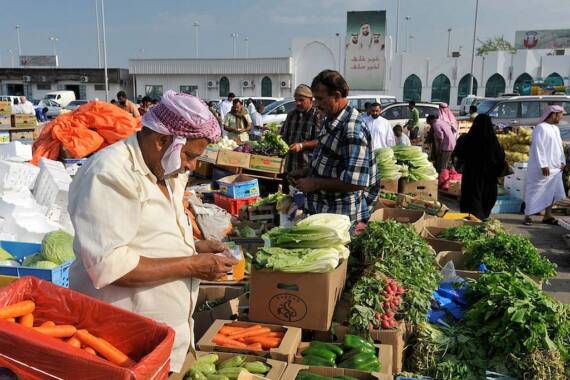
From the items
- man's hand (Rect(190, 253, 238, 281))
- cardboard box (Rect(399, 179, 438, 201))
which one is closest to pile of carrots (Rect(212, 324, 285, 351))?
man's hand (Rect(190, 253, 238, 281))

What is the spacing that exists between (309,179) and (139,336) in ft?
7.66

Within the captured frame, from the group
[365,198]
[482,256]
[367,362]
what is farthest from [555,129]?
[367,362]

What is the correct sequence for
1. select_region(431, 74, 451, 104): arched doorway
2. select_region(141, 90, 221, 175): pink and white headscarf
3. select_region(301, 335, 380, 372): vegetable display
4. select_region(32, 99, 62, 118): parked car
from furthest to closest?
select_region(431, 74, 451, 104): arched doorway, select_region(32, 99, 62, 118): parked car, select_region(301, 335, 380, 372): vegetable display, select_region(141, 90, 221, 175): pink and white headscarf

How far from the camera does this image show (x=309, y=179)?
4.00m

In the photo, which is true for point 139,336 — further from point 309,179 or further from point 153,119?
point 309,179

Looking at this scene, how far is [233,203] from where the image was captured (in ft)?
24.8

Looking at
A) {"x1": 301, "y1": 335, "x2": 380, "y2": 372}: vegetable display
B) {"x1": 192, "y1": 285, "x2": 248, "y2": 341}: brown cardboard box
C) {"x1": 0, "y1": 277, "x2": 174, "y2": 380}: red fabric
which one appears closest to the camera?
{"x1": 0, "y1": 277, "x2": 174, "y2": 380}: red fabric

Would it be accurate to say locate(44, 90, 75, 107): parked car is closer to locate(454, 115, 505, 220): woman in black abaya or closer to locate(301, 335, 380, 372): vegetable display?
locate(454, 115, 505, 220): woman in black abaya

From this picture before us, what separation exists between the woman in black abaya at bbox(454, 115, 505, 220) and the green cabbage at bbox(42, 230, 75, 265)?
17.7 feet

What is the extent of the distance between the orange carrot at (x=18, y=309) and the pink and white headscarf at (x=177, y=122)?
72 cm

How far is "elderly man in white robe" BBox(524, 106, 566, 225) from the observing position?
316 inches

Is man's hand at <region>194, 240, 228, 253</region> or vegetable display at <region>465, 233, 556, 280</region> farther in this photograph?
vegetable display at <region>465, 233, 556, 280</region>

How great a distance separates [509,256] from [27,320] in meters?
4.10

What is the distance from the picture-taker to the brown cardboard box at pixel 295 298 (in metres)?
3.13
